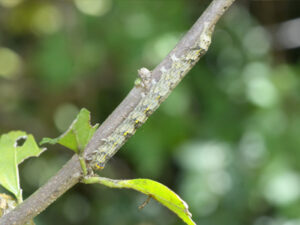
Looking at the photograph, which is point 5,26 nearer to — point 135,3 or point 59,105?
point 59,105

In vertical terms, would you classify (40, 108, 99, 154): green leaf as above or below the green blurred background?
below

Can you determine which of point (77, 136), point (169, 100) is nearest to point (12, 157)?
point (77, 136)

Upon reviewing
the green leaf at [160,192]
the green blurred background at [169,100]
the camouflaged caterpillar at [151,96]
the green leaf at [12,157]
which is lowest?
the green leaf at [12,157]

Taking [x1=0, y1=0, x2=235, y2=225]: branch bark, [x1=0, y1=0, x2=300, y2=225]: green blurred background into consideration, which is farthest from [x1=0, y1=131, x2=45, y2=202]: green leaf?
[x1=0, y1=0, x2=300, y2=225]: green blurred background

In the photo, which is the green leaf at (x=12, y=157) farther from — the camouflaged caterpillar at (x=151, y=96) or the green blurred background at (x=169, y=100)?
the green blurred background at (x=169, y=100)

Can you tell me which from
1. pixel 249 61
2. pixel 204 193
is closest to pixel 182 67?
pixel 204 193

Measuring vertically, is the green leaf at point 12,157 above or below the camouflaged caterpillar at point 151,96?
below

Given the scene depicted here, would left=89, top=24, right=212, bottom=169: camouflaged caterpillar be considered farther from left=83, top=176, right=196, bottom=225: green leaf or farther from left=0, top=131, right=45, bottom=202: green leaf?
left=0, top=131, right=45, bottom=202: green leaf

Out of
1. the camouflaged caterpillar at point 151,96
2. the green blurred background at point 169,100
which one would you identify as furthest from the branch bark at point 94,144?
the green blurred background at point 169,100
